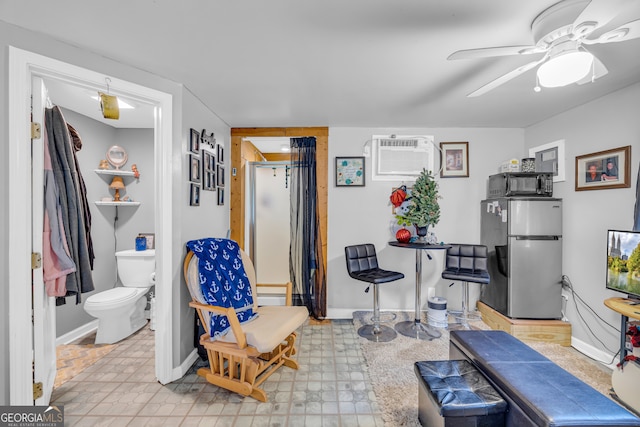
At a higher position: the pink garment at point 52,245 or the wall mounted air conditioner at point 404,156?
the wall mounted air conditioner at point 404,156

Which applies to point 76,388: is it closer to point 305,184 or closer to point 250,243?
point 250,243

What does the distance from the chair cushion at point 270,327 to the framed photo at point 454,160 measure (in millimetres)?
2461

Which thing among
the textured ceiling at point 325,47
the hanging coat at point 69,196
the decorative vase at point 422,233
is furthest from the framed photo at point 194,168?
the decorative vase at point 422,233

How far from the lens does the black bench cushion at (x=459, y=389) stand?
133cm

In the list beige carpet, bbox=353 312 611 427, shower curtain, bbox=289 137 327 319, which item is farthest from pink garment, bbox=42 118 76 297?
beige carpet, bbox=353 312 611 427

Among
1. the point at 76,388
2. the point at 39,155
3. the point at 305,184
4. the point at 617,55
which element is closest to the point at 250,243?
the point at 305,184

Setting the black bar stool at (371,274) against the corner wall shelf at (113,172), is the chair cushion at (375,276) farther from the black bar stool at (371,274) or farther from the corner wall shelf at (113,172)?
the corner wall shelf at (113,172)

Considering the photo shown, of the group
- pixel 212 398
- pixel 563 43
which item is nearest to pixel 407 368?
pixel 212 398

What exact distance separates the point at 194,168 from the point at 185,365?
5.56 ft

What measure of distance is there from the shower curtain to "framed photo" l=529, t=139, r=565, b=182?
2.63 metres

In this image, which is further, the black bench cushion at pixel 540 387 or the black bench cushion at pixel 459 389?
the black bench cushion at pixel 459 389

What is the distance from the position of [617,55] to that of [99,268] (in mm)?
4938

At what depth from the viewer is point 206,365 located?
244cm

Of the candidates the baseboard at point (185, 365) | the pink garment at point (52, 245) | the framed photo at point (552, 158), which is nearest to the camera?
the pink garment at point (52, 245)
